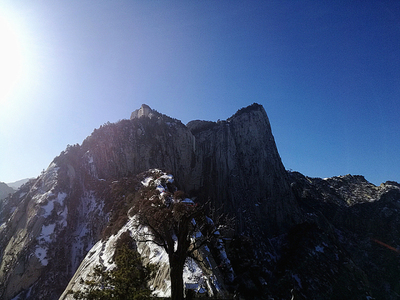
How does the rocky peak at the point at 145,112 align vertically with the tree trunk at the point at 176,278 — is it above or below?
above

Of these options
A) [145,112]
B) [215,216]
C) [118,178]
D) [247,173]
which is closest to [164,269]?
[215,216]

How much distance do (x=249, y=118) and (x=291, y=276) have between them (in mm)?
50237

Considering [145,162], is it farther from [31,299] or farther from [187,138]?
[31,299]

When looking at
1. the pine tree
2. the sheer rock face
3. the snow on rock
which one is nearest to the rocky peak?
the sheer rock face

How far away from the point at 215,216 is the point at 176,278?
4149 cm

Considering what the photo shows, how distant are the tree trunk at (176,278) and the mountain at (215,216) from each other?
3843 mm

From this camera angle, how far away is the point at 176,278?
414 inches

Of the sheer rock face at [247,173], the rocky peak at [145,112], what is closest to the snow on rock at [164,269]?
the sheer rock face at [247,173]

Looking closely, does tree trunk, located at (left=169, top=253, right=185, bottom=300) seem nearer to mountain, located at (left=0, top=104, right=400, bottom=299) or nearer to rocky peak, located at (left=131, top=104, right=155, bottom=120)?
mountain, located at (left=0, top=104, right=400, bottom=299)

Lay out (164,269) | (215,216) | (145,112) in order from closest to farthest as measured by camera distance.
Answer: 1. (164,269)
2. (215,216)
3. (145,112)

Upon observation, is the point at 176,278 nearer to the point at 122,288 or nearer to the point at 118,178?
the point at 122,288

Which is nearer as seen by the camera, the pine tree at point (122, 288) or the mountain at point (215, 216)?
the pine tree at point (122, 288)

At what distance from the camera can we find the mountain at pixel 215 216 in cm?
3148

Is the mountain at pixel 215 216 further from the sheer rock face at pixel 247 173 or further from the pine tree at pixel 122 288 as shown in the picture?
the pine tree at pixel 122 288
